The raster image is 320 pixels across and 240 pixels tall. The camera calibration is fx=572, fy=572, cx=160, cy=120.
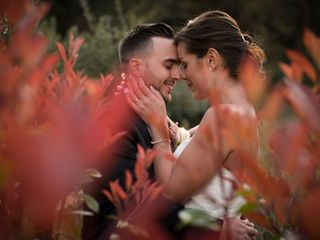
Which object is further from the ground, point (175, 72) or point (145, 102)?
point (145, 102)

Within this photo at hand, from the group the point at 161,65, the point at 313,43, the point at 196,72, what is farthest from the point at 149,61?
the point at 313,43

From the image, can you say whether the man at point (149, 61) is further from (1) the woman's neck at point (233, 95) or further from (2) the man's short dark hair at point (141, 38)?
(1) the woman's neck at point (233, 95)

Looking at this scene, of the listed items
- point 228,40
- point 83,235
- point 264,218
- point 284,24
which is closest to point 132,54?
point 228,40

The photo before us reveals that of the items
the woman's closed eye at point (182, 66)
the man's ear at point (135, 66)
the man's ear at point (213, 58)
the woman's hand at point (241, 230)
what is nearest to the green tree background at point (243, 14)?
the man's ear at point (135, 66)

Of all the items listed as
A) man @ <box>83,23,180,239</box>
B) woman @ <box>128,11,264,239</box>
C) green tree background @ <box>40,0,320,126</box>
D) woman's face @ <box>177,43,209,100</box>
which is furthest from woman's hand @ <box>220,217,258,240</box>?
green tree background @ <box>40,0,320,126</box>

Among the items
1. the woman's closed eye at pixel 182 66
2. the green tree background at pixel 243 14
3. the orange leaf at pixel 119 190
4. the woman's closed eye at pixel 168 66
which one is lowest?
the green tree background at pixel 243 14

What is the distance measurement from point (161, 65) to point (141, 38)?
9.3 inches

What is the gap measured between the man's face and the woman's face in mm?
164

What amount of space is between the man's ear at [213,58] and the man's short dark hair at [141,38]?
0.44m

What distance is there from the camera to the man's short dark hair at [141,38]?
3410 millimetres

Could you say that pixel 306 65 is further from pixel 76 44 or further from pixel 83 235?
pixel 83 235

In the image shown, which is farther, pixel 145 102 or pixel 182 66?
pixel 182 66

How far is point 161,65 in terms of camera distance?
3.34 m

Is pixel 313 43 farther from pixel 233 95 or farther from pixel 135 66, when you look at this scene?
pixel 135 66
